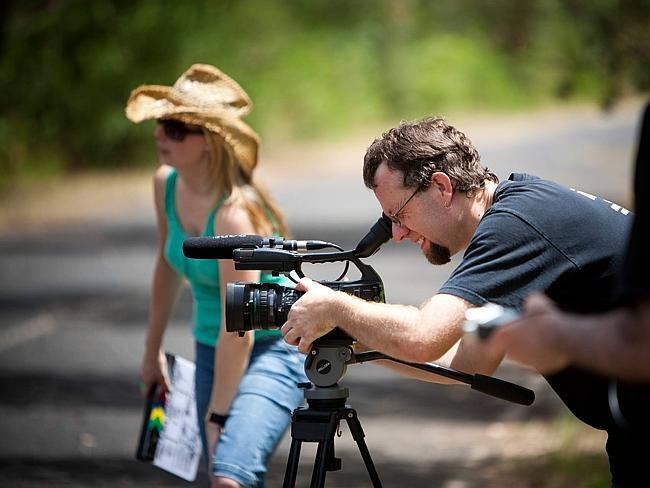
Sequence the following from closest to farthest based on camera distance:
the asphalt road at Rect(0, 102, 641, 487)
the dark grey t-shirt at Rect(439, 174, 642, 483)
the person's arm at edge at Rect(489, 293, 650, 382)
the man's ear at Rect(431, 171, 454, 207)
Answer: the person's arm at edge at Rect(489, 293, 650, 382), the dark grey t-shirt at Rect(439, 174, 642, 483), the man's ear at Rect(431, 171, 454, 207), the asphalt road at Rect(0, 102, 641, 487)

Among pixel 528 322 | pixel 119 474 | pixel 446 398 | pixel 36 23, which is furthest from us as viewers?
pixel 36 23

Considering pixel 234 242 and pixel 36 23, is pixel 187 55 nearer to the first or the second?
pixel 36 23

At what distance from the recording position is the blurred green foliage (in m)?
19.4

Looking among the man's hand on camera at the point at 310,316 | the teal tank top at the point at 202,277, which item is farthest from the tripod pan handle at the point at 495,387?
the teal tank top at the point at 202,277

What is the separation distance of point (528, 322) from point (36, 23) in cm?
1734

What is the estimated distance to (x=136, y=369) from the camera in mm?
9047

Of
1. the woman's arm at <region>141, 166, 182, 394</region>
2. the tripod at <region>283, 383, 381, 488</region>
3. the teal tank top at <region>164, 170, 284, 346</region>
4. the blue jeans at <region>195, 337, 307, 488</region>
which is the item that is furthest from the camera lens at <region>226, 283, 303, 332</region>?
the woman's arm at <region>141, 166, 182, 394</region>

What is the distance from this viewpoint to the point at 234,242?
12.9 ft

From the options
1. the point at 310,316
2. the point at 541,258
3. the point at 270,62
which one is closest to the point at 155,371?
the point at 310,316

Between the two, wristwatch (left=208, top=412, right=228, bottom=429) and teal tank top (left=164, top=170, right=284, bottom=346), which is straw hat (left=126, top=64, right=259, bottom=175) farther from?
wristwatch (left=208, top=412, right=228, bottom=429)

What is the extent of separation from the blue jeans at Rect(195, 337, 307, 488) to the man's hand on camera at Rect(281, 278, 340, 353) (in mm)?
918

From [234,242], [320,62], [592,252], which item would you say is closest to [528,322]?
[592,252]

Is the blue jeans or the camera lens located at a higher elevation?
the camera lens

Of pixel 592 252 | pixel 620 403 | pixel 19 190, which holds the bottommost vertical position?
pixel 19 190
